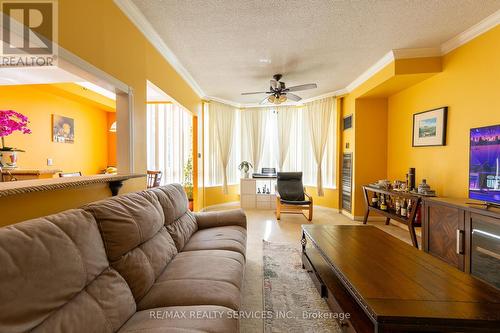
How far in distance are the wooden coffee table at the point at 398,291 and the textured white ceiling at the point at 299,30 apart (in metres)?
2.26

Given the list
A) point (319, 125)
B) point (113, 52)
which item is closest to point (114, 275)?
point (113, 52)

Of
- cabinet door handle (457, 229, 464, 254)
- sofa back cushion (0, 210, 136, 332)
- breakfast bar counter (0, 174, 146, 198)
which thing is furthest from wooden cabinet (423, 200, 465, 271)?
breakfast bar counter (0, 174, 146, 198)

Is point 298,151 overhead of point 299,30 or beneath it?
beneath

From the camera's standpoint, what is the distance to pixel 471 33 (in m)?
2.55

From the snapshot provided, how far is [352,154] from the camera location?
4.40 metres

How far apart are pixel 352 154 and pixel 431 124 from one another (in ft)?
4.58

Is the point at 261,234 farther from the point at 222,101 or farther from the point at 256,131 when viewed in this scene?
the point at 222,101

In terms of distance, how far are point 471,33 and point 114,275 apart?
4122 mm

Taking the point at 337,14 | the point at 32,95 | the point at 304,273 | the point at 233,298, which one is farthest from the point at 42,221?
the point at 32,95

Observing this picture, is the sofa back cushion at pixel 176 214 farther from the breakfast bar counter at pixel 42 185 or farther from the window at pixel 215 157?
the window at pixel 215 157

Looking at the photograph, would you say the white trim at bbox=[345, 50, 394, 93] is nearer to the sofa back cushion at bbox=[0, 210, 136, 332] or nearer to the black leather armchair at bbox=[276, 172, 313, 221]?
the black leather armchair at bbox=[276, 172, 313, 221]

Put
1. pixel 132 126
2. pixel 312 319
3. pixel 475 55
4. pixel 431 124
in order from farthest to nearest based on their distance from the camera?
1. pixel 431 124
2. pixel 475 55
3. pixel 132 126
4. pixel 312 319

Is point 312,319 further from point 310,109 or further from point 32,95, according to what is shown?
point 32,95

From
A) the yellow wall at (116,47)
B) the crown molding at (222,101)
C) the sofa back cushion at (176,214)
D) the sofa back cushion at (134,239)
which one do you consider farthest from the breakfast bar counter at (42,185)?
the crown molding at (222,101)
